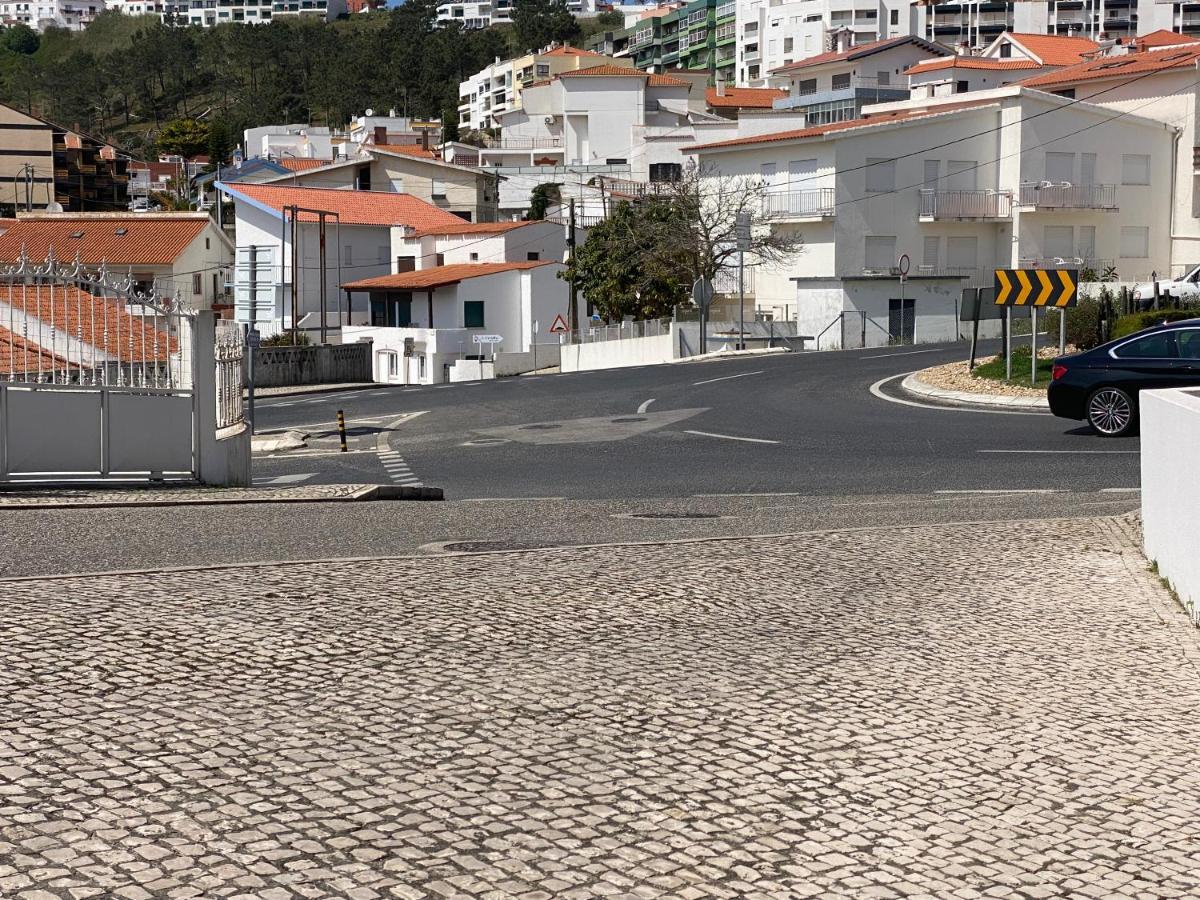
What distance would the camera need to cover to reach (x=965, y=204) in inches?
2447

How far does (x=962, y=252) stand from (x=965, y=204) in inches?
84.3

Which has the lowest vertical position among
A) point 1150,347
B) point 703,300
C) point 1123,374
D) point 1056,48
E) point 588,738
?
point 588,738

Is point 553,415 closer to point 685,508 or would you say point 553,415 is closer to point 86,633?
point 685,508

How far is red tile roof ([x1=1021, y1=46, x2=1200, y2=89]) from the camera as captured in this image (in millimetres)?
66312

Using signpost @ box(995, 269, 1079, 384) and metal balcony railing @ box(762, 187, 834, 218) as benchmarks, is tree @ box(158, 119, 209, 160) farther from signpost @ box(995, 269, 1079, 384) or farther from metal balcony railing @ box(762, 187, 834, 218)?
signpost @ box(995, 269, 1079, 384)

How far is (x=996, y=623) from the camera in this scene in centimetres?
920

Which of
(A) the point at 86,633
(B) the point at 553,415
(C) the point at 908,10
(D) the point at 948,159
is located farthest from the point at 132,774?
(C) the point at 908,10

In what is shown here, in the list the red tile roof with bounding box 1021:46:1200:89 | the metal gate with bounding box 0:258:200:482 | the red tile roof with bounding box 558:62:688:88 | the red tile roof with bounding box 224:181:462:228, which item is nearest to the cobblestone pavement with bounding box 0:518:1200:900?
the metal gate with bounding box 0:258:200:482

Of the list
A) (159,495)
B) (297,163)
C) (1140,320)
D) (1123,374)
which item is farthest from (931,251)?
(297,163)

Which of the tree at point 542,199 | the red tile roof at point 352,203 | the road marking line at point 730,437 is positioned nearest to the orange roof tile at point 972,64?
the tree at point 542,199

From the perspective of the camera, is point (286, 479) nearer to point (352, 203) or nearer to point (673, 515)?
point (673, 515)

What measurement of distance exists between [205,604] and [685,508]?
8174mm

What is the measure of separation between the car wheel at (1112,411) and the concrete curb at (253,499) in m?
9.32

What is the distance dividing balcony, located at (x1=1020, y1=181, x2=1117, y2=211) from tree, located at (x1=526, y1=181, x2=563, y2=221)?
3548 centimetres
